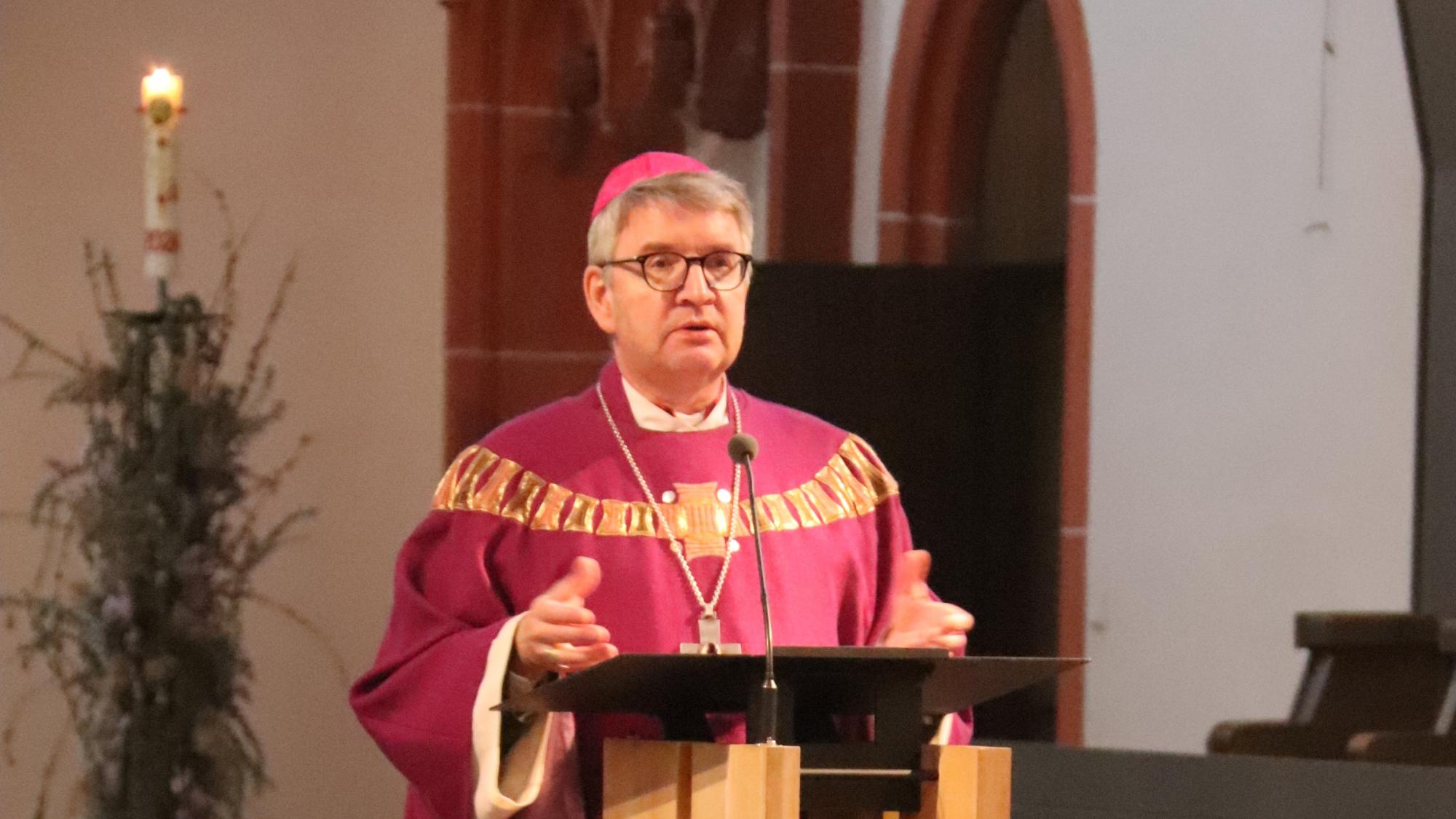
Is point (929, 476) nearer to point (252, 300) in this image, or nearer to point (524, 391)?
point (524, 391)

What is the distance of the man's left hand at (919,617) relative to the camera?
2895 mm

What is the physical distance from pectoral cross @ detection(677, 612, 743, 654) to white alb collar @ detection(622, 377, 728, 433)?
11.1 inches

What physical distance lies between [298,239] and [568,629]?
18.1ft

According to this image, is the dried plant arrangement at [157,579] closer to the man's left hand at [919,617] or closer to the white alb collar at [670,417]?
the white alb collar at [670,417]

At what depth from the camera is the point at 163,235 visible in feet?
19.8

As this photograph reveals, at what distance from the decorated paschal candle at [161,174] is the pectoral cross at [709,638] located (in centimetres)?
321

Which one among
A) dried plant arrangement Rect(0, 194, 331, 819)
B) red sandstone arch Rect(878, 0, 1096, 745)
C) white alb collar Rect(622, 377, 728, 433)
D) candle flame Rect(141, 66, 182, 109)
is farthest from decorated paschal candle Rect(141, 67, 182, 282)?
white alb collar Rect(622, 377, 728, 433)

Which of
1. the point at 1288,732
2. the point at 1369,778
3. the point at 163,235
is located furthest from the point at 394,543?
the point at 1369,778

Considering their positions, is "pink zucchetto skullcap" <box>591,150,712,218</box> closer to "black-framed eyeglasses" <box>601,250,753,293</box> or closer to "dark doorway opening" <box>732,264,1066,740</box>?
"black-framed eyeglasses" <box>601,250,753,293</box>

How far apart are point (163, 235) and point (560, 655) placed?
11.6ft

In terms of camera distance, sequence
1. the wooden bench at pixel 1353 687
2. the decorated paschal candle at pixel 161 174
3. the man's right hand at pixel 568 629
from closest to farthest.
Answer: the man's right hand at pixel 568 629
the wooden bench at pixel 1353 687
the decorated paschal candle at pixel 161 174

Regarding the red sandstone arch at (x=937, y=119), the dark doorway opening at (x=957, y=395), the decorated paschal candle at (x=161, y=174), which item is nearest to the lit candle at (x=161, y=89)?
the decorated paschal candle at (x=161, y=174)

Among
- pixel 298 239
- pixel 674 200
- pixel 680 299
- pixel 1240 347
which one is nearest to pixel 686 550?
pixel 680 299

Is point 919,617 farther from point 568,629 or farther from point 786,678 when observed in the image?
point 568,629
